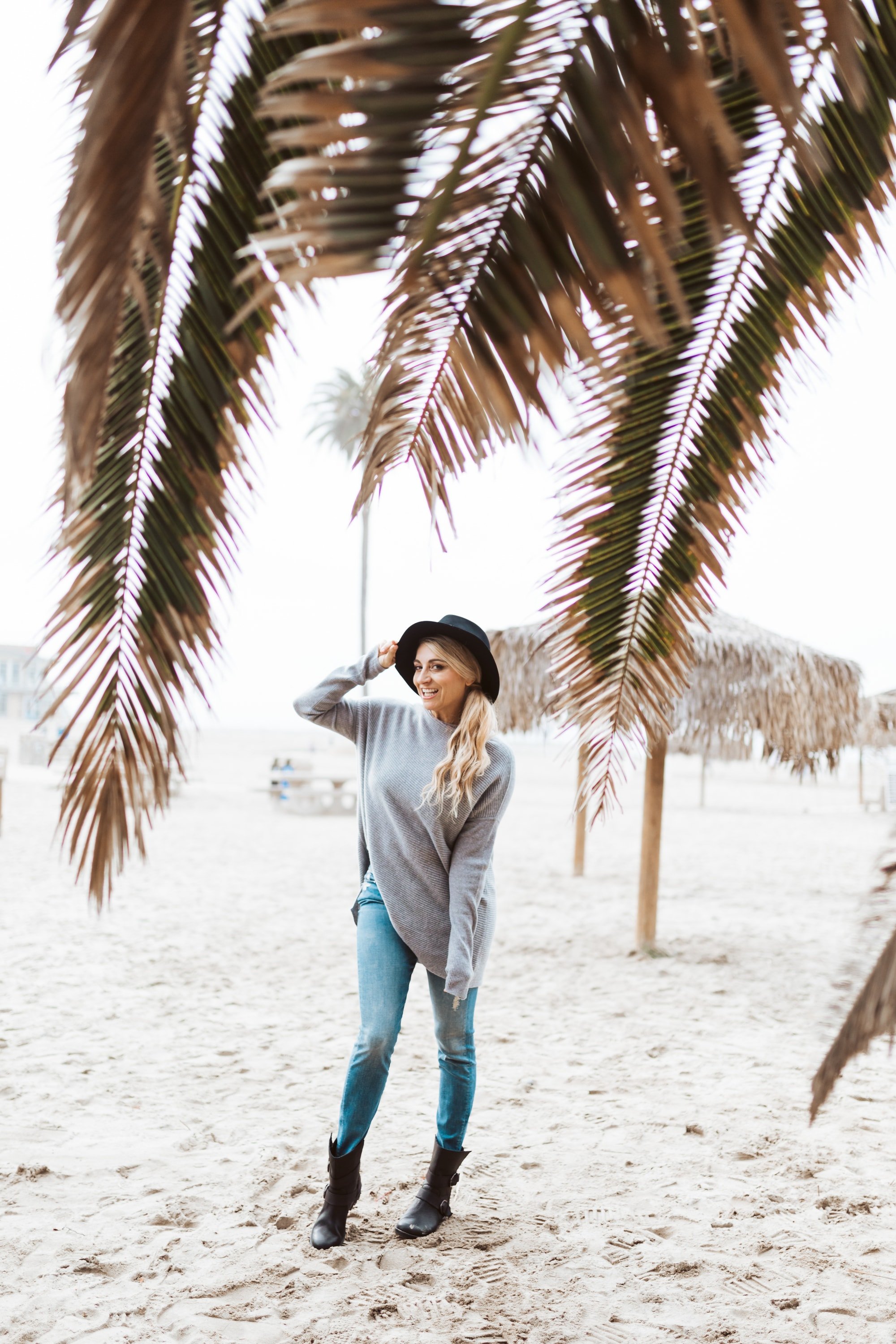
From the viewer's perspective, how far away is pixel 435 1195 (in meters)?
2.91

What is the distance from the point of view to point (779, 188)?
2109mm

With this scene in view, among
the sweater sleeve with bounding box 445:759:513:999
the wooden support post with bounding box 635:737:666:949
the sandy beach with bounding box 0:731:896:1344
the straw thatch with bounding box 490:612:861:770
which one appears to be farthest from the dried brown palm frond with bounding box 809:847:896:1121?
the straw thatch with bounding box 490:612:861:770

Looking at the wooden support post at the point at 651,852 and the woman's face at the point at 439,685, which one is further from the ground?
the woman's face at the point at 439,685

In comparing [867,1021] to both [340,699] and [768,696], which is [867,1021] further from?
[768,696]

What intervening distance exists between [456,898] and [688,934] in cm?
589

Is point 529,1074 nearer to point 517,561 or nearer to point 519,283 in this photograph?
point 517,561

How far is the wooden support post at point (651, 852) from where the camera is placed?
24.1 ft

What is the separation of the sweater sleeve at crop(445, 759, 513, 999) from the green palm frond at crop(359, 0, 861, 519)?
158 centimetres

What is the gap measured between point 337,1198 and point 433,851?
1017mm

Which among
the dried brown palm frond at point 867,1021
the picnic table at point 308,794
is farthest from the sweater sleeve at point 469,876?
the picnic table at point 308,794

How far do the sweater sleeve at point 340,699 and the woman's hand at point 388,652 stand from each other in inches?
0.5

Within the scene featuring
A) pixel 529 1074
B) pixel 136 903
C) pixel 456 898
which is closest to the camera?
pixel 456 898

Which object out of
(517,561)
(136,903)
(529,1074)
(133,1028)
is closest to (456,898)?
(517,561)

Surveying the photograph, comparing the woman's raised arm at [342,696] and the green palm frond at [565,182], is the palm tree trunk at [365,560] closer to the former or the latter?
the woman's raised arm at [342,696]
